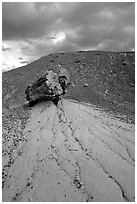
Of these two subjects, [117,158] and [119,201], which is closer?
[119,201]

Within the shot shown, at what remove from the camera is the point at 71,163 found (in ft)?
35.2

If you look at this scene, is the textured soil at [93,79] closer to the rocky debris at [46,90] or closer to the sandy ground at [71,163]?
the rocky debris at [46,90]

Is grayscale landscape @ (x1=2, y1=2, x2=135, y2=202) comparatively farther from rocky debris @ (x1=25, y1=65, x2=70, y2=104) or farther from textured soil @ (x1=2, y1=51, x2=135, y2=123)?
textured soil @ (x1=2, y1=51, x2=135, y2=123)

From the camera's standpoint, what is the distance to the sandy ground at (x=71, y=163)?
8.74 m

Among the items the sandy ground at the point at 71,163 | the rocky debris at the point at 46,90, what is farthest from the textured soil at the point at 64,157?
the rocky debris at the point at 46,90

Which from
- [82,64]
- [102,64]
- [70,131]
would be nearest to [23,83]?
[82,64]

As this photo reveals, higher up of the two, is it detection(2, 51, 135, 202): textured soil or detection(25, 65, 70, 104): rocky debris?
detection(25, 65, 70, 104): rocky debris

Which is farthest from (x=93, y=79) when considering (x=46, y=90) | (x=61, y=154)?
(x=61, y=154)

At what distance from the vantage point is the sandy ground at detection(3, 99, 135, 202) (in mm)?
8742

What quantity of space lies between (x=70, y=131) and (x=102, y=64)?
3945 centimetres

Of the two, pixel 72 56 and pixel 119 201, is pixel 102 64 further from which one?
pixel 119 201

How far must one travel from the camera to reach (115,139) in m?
14.3

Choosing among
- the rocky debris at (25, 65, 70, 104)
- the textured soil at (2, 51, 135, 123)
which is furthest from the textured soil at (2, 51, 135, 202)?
the textured soil at (2, 51, 135, 123)

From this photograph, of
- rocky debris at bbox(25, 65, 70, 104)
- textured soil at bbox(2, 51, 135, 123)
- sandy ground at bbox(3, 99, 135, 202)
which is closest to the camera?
sandy ground at bbox(3, 99, 135, 202)
